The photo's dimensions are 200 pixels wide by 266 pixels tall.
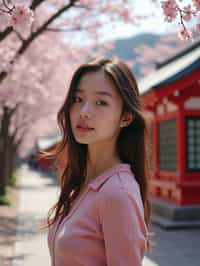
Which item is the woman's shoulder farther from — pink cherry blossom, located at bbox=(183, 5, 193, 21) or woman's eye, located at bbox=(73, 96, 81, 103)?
pink cherry blossom, located at bbox=(183, 5, 193, 21)

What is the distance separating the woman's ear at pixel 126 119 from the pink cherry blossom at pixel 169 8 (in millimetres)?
3249

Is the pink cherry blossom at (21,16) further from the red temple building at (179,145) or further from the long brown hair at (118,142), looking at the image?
the red temple building at (179,145)

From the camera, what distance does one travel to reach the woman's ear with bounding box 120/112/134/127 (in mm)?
1928

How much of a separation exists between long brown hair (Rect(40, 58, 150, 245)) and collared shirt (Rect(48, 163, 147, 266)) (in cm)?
15

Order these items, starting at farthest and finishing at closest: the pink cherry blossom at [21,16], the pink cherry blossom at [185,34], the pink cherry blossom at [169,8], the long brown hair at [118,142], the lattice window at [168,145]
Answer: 1. the lattice window at [168,145]
2. the pink cherry blossom at [185,34]
3. the pink cherry blossom at [169,8]
4. the pink cherry blossom at [21,16]
5. the long brown hair at [118,142]

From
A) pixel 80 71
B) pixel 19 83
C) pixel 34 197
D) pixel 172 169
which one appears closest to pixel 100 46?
pixel 19 83

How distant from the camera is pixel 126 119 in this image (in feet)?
6.38

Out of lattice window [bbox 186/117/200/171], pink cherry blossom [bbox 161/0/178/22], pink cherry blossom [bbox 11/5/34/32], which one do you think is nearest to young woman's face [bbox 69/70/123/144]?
pink cherry blossom [bbox 11/5/34/32]

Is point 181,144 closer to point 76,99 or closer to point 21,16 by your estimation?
point 21,16

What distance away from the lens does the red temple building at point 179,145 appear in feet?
37.8

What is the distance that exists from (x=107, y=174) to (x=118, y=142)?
243mm

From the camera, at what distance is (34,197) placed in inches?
850

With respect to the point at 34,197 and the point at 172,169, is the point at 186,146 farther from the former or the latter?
the point at 34,197

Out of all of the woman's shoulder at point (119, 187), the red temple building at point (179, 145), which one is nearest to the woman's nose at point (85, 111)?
the woman's shoulder at point (119, 187)
